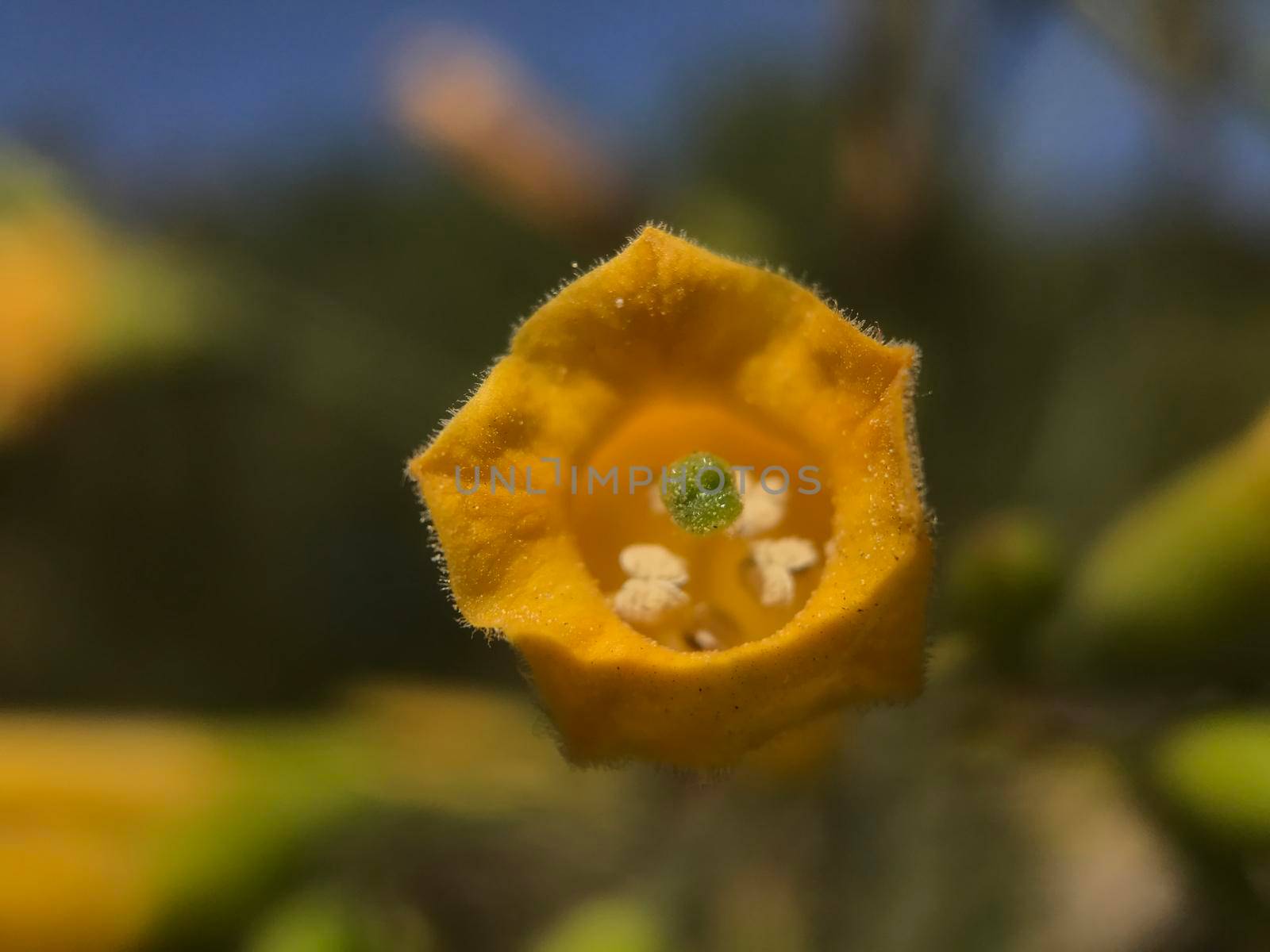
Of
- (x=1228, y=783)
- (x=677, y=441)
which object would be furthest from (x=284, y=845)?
(x=1228, y=783)

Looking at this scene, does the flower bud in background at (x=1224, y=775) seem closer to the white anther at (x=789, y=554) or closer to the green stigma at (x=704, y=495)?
the white anther at (x=789, y=554)

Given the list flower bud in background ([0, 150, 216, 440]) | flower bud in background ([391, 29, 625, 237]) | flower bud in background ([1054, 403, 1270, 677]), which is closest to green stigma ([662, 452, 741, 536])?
flower bud in background ([1054, 403, 1270, 677])

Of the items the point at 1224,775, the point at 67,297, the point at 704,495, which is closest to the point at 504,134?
the point at 67,297

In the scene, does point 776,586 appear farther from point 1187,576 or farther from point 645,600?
point 1187,576

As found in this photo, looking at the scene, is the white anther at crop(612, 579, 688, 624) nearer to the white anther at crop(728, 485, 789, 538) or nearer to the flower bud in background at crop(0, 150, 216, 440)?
the white anther at crop(728, 485, 789, 538)

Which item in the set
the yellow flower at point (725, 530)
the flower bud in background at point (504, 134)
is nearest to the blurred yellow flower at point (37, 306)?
the flower bud in background at point (504, 134)

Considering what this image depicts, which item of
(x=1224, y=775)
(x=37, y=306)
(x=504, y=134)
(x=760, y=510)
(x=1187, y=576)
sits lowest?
(x=1224, y=775)
